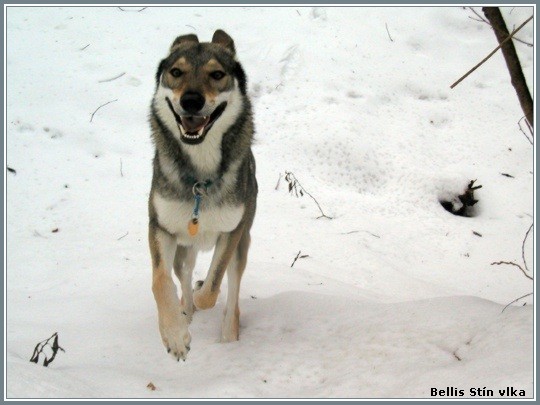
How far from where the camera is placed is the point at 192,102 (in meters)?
2.57

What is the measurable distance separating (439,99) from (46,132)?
15.1 ft

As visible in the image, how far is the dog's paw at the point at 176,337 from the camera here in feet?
8.58

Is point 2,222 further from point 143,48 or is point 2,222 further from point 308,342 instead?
point 143,48

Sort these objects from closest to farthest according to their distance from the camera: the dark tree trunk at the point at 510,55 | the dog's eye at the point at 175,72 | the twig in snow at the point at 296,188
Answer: the dark tree trunk at the point at 510,55, the dog's eye at the point at 175,72, the twig in snow at the point at 296,188

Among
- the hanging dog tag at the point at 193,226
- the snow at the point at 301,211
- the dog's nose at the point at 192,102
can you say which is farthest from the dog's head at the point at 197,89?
the snow at the point at 301,211

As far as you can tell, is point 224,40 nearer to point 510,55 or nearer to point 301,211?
point 510,55

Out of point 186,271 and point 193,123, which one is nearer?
point 193,123

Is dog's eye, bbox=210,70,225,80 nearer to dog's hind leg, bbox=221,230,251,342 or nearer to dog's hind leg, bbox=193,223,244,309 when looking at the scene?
dog's hind leg, bbox=193,223,244,309

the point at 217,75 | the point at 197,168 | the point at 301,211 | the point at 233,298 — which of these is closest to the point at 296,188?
the point at 301,211

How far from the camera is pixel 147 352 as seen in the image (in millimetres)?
3031

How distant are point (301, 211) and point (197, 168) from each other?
236 cm

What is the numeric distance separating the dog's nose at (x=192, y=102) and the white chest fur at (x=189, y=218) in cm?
56

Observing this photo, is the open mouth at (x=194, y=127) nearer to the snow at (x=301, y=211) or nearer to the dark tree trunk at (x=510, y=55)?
the snow at (x=301, y=211)

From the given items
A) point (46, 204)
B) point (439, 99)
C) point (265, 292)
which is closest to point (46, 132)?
point (46, 204)
